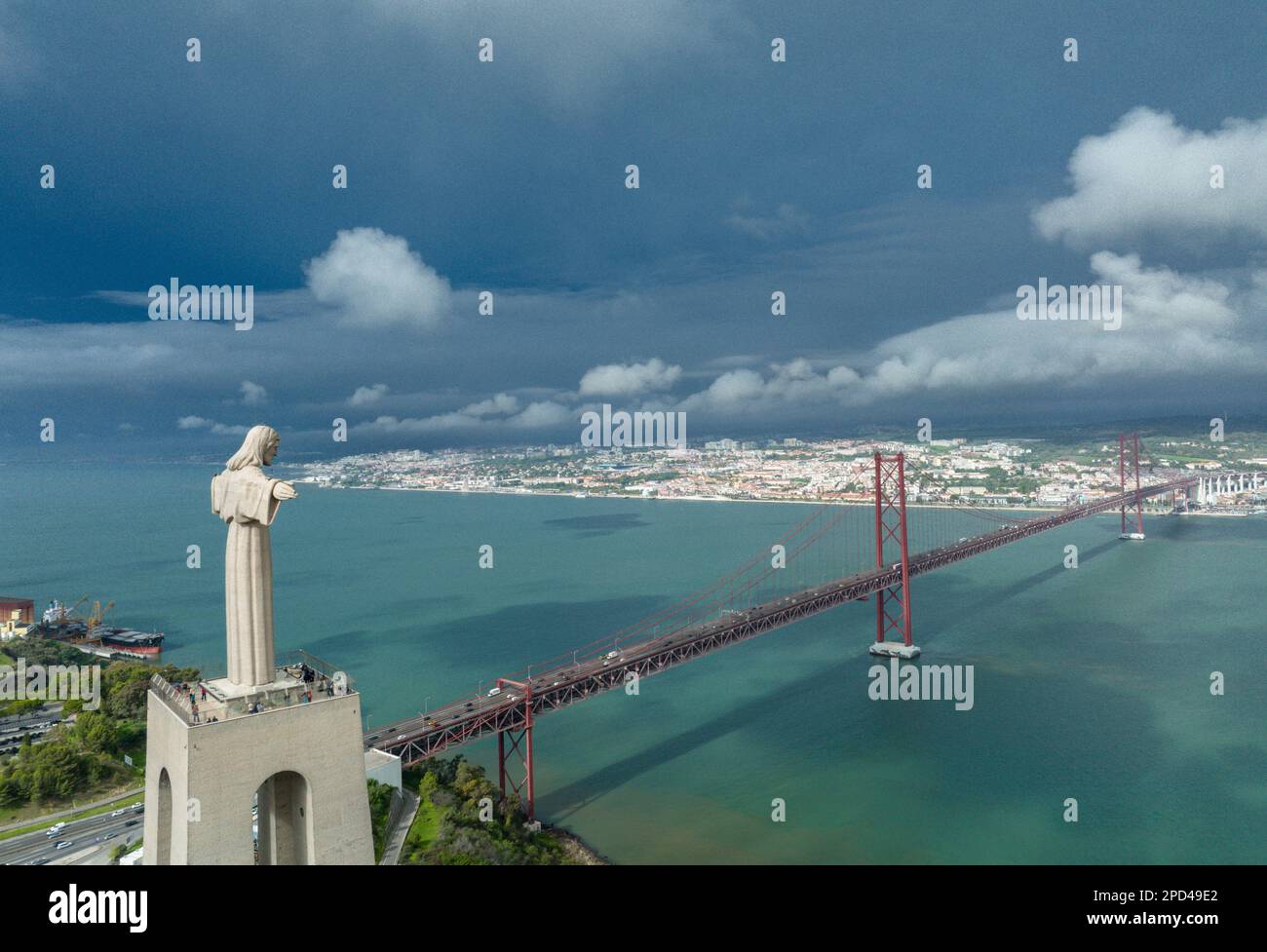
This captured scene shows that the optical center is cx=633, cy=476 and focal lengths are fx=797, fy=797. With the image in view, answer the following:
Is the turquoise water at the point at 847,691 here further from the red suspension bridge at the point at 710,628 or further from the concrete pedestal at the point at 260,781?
the concrete pedestal at the point at 260,781

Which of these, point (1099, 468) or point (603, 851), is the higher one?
point (1099, 468)

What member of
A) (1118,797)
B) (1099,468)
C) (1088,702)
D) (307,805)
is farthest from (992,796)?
(1099,468)

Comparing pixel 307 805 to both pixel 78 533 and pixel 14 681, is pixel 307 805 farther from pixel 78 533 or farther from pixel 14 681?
pixel 78 533

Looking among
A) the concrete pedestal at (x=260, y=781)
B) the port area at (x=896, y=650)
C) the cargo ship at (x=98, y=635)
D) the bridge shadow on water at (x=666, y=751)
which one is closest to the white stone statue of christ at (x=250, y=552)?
the concrete pedestal at (x=260, y=781)

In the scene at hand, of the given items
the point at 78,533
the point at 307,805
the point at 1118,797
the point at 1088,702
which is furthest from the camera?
the point at 78,533

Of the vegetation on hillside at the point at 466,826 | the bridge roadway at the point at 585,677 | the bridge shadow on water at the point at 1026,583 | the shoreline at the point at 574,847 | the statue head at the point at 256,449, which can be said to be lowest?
the shoreline at the point at 574,847

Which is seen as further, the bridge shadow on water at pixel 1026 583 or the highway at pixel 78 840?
the bridge shadow on water at pixel 1026 583
